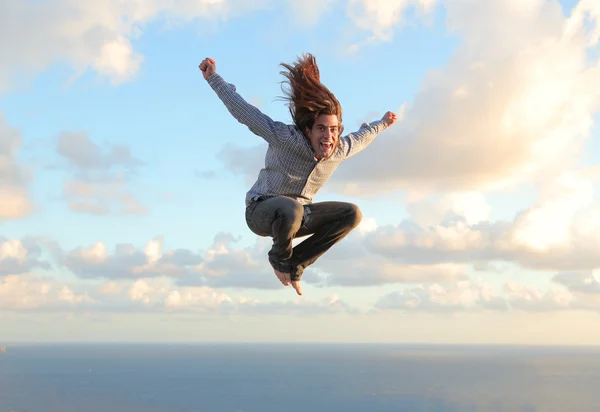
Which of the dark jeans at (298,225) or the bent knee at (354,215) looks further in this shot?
the bent knee at (354,215)

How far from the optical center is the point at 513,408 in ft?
609

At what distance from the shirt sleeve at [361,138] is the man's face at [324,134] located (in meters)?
0.49

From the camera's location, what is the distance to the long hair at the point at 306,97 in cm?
786

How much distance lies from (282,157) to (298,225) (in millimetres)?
816

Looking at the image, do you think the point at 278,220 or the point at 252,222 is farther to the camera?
the point at 252,222

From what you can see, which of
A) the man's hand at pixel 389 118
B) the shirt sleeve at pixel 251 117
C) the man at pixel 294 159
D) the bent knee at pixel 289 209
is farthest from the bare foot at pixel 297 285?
the man's hand at pixel 389 118

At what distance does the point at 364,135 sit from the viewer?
355 inches

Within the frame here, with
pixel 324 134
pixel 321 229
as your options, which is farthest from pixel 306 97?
pixel 321 229

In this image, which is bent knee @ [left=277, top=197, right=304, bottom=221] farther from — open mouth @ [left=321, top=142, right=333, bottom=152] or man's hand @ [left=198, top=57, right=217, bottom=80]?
man's hand @ [left=198, top=57, right=217, bottom=80]

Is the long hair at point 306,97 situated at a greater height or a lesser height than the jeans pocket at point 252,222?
greater

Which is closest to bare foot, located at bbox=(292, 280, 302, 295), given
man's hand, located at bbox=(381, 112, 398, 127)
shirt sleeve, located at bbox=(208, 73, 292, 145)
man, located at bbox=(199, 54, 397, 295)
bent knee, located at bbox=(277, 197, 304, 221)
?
man, located at bbox=(199, 54, 397, 295)

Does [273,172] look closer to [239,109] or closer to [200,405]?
[239,109]

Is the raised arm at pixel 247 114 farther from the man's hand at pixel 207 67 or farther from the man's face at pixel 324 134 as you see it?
the man's face at pixel 324 134

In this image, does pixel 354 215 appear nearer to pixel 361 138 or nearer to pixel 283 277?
pixel 361 138
